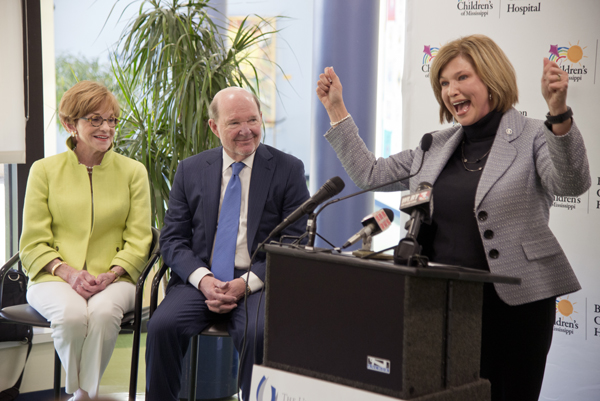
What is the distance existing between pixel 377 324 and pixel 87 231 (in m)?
1.78

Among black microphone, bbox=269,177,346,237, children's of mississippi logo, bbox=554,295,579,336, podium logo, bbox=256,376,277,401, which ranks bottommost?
children's of mississippi logo, bbox=554,295,579,336

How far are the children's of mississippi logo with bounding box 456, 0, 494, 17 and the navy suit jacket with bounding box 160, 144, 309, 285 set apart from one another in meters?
1.22

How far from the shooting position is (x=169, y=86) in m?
3.13

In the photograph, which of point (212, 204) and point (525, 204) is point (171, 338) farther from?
point (525, 204)

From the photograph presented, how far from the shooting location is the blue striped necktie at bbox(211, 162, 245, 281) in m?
2.39

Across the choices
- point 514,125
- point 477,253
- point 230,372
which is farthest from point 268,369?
point 230,372

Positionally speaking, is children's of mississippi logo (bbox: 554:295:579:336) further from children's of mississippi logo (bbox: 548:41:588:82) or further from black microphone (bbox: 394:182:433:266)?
black microphone (bbox: 394:182:433:266)

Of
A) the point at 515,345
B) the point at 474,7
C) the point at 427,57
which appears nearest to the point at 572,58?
the point at 474,7

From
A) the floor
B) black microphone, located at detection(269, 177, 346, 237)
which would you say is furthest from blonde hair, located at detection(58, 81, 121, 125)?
black microphone, located at detection(269, 177, 346, 237)

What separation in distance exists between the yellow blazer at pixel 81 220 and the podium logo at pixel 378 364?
1645 millimetres

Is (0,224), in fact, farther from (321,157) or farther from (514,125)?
(514,125)

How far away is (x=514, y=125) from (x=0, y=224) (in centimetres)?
312

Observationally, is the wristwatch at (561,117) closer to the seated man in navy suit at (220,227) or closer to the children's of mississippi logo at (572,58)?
the seated man in navy suit at (220,227)

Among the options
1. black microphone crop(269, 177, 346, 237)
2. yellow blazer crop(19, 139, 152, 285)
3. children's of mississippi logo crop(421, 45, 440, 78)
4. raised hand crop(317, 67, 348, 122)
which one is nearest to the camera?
black microphone crop(269, 177, 346, 237)
